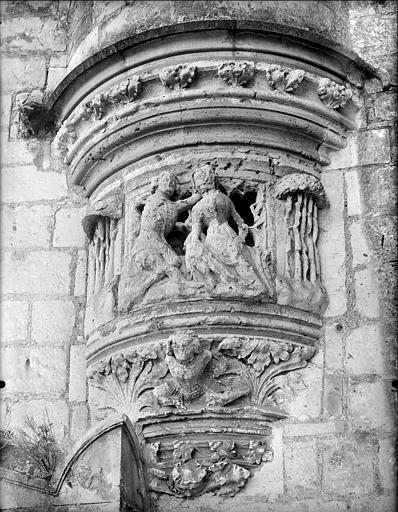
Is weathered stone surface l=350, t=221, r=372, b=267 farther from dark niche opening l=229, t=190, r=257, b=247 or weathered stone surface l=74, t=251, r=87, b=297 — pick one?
weathered stone surface l=74, t=251, r=87, b=297

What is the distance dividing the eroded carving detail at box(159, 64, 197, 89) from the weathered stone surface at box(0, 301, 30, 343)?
1.23 meters

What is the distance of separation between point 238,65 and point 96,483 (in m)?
1.90

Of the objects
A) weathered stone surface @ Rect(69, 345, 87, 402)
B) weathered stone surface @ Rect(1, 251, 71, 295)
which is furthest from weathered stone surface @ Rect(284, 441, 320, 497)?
weathered stone surface @ Rect(1, 251, 71, 295)

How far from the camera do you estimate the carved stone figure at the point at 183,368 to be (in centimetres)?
428

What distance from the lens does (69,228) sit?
16.6 feet

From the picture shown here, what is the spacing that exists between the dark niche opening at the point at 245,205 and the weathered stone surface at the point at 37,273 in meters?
0.85

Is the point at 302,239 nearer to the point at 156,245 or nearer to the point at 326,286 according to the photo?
the point at 326,286

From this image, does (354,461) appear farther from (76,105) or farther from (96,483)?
(76,105)

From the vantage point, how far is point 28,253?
16.5ft

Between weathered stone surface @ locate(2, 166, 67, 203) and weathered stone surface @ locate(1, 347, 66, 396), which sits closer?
weathered stone surface @ locate(1, 347, 66, 396)

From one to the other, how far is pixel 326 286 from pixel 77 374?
117 centimetres

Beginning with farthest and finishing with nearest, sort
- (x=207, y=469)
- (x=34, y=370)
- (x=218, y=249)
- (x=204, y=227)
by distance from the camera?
(x=34, y=370), (x=204, y=227), (x=218, y=249), (x=207, y=469)

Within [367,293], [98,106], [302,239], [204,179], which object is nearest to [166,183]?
[204,179]

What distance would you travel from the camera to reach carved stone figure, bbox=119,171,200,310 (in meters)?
4.47
